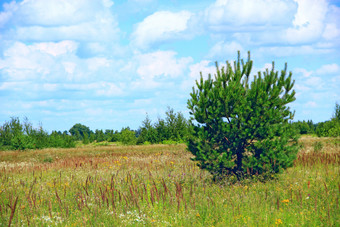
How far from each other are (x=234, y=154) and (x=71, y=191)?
5.29 meters

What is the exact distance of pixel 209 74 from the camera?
9852 millimetres

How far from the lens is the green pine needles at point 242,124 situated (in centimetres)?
912

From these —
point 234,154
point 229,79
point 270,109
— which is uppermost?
point 229,79

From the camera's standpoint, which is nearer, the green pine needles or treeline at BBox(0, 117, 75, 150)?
the green pine needles

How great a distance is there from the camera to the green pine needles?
29.9ft

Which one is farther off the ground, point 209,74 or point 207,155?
point 209,74

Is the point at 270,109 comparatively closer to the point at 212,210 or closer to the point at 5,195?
the point at 212,210

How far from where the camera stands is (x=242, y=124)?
9445 mm

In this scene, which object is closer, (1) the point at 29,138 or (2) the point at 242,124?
(2) the point at 242,124

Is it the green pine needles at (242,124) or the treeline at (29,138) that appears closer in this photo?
the green pine needles at (242,124)

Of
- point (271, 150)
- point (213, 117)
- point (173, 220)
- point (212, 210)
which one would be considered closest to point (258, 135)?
point (271, 150)

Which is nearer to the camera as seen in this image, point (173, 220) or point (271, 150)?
point (173, 220)

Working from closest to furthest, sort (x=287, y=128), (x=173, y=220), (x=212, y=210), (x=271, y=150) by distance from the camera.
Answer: (x=173, y=220) < (x=212, y=210) < (x=271, y=150) < (x=287, y=128)

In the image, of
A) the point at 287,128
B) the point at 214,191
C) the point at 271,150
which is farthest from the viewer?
the point at 287,128
